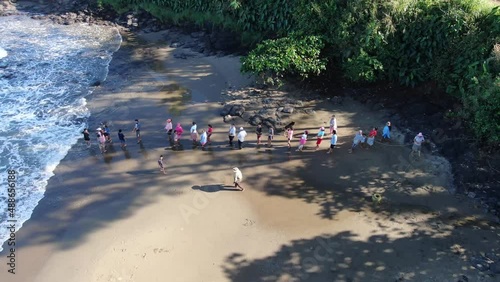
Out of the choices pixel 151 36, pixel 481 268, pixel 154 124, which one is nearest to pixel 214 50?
pixel 151 36

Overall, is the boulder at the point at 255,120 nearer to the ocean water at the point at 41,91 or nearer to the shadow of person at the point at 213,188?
the shadow of person at the point at 213,188

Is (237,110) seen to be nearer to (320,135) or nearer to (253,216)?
(320,135)

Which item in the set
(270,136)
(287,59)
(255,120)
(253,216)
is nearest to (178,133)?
(255,120)

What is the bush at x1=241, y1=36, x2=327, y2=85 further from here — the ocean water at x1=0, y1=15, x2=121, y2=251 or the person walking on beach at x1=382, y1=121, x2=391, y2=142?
the ocean water at x1=0, y1=15, x2=121, y2=251

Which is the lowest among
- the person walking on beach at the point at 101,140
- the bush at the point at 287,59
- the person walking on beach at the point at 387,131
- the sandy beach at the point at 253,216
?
the sandy beach at the point at 253,216

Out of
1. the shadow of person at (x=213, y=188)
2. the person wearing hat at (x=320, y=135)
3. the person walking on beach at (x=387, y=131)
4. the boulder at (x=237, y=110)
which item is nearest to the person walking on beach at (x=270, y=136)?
the person wearing hat at (x=320, y=135)
